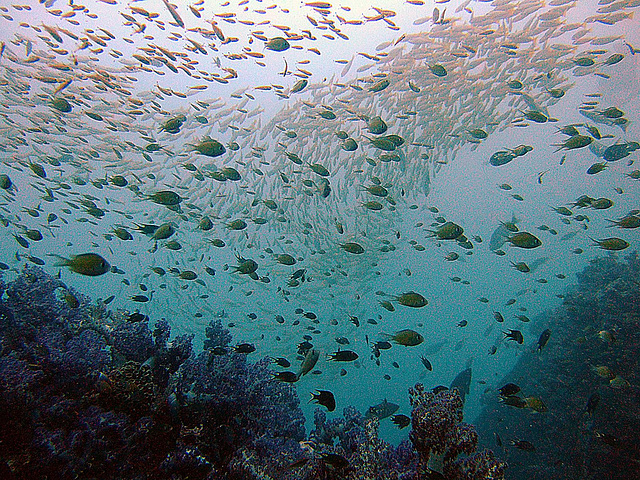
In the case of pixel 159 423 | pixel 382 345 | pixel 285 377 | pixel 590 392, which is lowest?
pixel 590 392

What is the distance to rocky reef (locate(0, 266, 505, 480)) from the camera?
9.04 feet

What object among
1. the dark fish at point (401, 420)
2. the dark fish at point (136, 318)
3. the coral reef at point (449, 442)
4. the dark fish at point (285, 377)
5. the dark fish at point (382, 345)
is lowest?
the dark fish at point (401, 420)

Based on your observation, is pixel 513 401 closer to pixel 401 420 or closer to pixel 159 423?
pixel 401 420

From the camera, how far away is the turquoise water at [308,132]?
858 cm

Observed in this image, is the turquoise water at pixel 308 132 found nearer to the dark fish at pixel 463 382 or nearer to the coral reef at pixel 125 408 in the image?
the coral reef at pixel 125 408

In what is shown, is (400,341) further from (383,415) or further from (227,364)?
(383,415)

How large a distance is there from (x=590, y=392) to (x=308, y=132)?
14087 mm

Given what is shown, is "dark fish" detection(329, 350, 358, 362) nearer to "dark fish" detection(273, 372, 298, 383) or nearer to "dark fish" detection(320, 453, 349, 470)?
"dark fish" detection(273, 372, 298, 383)

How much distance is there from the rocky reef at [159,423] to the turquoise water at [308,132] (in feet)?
4.59

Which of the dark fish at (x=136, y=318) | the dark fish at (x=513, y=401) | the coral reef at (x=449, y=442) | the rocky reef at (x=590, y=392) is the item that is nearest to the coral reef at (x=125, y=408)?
the dark fish at (x=136, y=318)

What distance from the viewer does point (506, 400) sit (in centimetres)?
552

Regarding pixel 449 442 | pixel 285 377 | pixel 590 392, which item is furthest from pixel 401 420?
pixel 590 392

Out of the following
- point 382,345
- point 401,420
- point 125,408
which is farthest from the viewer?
point 382,345

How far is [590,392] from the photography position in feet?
31.2
